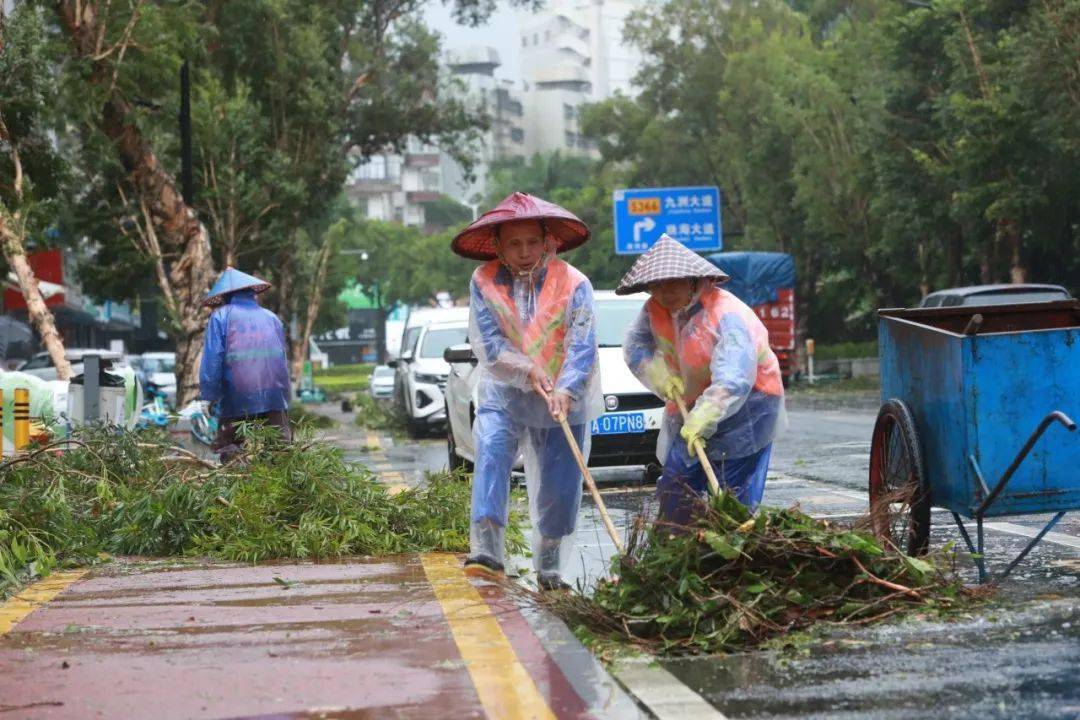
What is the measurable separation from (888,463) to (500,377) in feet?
6.00

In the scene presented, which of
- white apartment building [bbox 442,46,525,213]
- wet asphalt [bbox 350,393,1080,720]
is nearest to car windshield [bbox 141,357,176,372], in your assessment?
wet asphalt [bbox 350,393,1080,720]

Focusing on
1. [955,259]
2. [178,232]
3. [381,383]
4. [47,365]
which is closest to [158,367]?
[381,383]

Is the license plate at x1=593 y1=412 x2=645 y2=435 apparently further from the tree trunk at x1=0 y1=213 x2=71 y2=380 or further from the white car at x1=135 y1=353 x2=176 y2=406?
the white car at x1=135 y1=353 x2=176 y2=406

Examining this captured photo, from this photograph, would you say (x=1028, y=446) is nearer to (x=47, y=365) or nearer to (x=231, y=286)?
(x=231, y=286)

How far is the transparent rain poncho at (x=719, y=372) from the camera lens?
7.16 meters

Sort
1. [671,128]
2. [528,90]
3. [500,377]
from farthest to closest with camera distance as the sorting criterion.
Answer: [528,90]
[671,128]
[500,377]

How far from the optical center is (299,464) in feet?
32.1

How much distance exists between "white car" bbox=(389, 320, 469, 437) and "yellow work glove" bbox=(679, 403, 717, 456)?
1634 cm

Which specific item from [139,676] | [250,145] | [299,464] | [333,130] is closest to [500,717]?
[139,676]

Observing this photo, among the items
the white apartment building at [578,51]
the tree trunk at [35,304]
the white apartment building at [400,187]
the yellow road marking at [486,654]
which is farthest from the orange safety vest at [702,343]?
the white apartment building at [578,51]

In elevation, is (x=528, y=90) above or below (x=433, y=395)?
above

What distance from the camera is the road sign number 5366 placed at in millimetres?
44916

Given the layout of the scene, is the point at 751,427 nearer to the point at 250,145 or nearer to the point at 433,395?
the point at 433,395

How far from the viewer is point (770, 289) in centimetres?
4188
